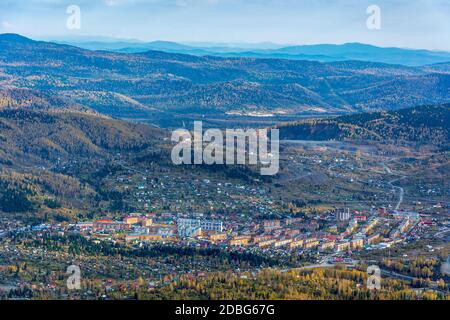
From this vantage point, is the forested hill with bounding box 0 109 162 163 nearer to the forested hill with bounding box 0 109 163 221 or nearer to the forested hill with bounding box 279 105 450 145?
the forested hill with bounding box 0 109 163 221

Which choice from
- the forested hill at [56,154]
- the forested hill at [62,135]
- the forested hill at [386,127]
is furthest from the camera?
the forested hill at [386,127]

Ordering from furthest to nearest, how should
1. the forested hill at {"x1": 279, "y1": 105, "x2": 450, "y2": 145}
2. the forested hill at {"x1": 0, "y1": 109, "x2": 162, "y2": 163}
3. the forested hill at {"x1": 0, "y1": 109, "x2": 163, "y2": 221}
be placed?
1. the forested hill at {"x1": 279, "y1": 105, "x2": 450, "y2": 145}
2. the forested hill at {"x1": 0, "y1": 109, "x2": 162, "y2": 163}
3. the forested hill at {"x1": 0, "y1": 109, "x2": 163, "y2": 221}

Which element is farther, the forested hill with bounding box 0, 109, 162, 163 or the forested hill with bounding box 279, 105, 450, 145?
the forested hill with bounding box 279, 105, 450, 145

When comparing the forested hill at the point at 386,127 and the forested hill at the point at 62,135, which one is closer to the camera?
the forested hill at the point at 62,135

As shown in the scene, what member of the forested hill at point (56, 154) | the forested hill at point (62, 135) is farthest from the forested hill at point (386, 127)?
the forested hill at point (62, 135)

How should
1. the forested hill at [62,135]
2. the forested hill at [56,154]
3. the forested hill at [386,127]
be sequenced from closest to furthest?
the forested hill at [56,154]
the forested hill at [62,135]
the forested hill at [386,127]

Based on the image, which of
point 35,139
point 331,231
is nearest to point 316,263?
point 331,231

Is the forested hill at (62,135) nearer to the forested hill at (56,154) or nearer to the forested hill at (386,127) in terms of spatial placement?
the forested hill at (56,154)

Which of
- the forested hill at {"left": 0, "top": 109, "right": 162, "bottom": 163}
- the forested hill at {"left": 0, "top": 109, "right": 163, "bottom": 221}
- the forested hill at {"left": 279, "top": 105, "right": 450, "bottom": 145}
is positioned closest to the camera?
the forested hill at {"left": 0, "top": 109, "right": 163, "bottom": 221}

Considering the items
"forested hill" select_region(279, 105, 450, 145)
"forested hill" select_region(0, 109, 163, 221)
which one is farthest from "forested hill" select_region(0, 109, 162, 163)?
"forested hill" select_region(279, 105, 450, 145)
